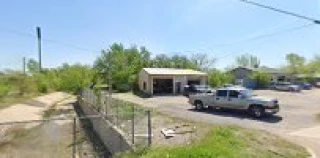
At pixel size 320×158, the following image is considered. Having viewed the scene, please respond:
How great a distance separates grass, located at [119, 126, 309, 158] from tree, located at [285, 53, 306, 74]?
61.4 meters

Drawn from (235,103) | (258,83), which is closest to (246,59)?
(258,83)

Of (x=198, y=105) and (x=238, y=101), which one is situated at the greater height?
(x=238, y=101)

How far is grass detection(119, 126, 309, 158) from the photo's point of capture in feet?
30.2

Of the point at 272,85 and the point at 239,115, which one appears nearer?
the point at 239,115

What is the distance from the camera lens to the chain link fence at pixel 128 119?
36.6 feet

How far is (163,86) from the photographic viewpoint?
39375mm

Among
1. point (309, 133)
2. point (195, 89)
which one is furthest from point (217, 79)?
point (309, 133)

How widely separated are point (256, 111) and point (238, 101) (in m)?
1.39

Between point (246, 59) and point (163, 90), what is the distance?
225 ft

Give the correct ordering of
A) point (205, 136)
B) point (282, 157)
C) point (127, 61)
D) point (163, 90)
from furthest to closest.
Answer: point (127, 61)
point (163, 90)
point (205, 136)
point (282, 157)

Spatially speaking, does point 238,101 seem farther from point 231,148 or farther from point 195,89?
point 195,89

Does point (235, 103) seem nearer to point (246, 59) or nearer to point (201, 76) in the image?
point (201, 76)

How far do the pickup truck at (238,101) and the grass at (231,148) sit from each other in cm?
575

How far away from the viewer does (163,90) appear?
39.5 m
